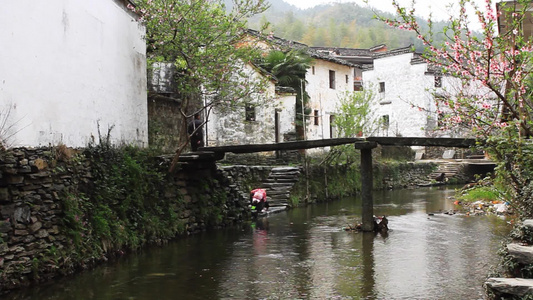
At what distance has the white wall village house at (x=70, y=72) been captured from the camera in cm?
757

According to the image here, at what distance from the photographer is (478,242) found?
10.9m

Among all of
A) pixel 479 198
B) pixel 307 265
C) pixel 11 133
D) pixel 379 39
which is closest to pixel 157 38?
pixel 11 133

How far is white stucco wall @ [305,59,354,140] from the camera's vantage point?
28.3m

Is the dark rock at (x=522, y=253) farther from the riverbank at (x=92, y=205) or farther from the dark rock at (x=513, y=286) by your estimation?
the riverbank at (x=92, y=205)

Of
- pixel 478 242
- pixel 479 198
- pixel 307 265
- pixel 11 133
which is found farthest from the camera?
pixel 479 198

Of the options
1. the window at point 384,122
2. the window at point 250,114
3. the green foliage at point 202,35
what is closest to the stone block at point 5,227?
the green foliage at point 202,35

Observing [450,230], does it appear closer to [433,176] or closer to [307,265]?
[307,265]

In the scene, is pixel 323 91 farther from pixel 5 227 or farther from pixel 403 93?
pixel 5 227

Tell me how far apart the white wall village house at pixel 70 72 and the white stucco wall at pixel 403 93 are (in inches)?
960

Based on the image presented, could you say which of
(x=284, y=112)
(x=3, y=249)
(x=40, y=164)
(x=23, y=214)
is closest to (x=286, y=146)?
(x=40, y=164)

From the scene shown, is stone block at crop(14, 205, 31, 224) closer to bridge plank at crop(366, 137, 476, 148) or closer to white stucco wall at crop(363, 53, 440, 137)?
bridge plank at crop(366, 137, 476, 148)

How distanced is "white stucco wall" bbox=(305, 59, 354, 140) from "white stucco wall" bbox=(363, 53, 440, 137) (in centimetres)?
454

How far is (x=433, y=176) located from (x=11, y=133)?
26.5 m

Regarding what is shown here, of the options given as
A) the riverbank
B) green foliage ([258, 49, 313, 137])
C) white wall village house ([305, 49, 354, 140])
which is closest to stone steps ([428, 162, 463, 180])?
white wall village house ([305, 49, 354, 140])
